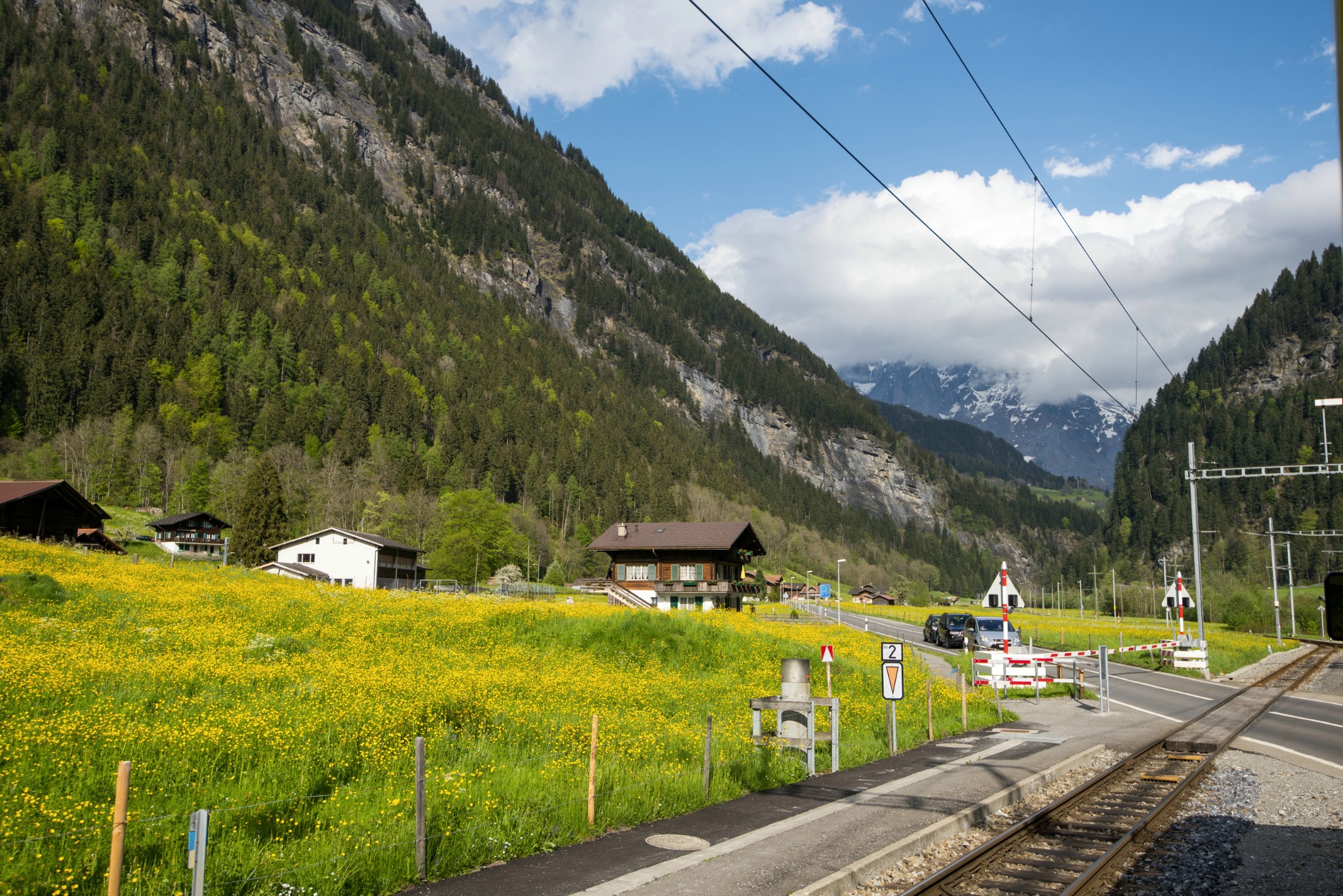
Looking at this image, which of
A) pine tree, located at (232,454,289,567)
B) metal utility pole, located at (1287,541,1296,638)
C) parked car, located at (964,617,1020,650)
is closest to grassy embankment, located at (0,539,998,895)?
parked car, located at (964,617,1020,650)

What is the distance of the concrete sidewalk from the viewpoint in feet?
26.4

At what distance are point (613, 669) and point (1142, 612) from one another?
12782 cm

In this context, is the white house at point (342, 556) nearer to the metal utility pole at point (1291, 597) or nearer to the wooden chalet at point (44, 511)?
the wooden chalet at point (44, 511)

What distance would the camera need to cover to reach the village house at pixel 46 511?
4744 centimetres

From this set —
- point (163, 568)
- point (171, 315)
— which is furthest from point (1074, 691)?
point (171, 315)

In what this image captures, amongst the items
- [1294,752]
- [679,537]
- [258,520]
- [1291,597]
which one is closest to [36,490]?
[258,520]

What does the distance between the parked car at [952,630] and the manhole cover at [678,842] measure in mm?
38803

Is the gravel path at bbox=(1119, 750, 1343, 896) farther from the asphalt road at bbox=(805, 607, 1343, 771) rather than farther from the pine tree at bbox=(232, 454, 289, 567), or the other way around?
the pine tree at bbox=(232, 454, 289, 567)

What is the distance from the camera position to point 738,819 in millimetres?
10789

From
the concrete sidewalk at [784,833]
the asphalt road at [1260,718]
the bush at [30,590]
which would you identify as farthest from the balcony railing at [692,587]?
the concrete sidewalk at [784,833]

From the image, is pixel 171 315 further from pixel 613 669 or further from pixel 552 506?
pixel 613 669

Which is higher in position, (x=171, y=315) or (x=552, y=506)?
(x=171, y=315)

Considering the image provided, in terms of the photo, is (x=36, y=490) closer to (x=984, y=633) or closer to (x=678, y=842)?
(x=678, y=842)

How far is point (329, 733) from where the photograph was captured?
11.6 metres
